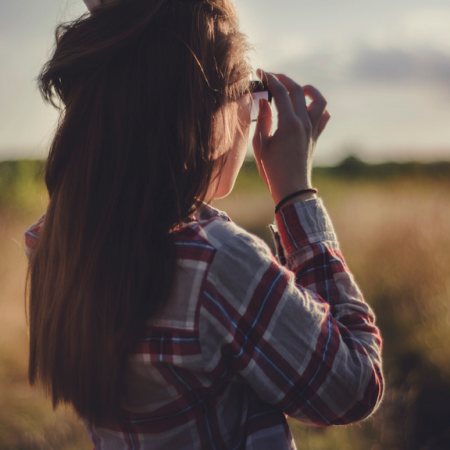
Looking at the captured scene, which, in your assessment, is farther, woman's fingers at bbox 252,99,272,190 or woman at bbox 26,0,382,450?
woman's fingers at bbox 252,99,272,190

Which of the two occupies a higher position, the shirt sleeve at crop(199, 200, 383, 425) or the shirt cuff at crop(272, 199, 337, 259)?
the shirt cuff at crop(272, 199, 337, 259)

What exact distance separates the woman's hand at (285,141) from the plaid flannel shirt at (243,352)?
6.9 inches

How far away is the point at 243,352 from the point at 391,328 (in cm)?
320

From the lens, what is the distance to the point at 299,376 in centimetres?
75

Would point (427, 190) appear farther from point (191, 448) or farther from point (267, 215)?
point (191, 448)

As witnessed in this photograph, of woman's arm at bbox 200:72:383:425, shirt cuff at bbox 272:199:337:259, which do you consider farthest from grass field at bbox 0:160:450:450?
woman's arm at bbox 200:72:383:425

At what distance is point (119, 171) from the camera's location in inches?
31.5

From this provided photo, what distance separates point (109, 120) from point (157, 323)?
405 millimetres

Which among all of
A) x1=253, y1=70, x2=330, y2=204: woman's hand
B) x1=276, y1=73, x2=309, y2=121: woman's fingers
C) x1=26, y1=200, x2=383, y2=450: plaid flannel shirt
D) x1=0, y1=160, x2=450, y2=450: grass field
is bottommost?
x1=0, y1=160, x2=450, y2=450: grass field

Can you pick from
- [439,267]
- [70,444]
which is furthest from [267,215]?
[70,444]

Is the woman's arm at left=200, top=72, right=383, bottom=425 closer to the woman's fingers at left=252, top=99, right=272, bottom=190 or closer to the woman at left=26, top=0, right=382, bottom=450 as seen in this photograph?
the woman at left=26, top=0, right=382, bottom=450

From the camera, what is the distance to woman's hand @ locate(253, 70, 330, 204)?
0.99 meters

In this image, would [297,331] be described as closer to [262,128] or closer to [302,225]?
[302,225]

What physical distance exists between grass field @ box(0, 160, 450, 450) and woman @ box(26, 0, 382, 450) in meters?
0.45
